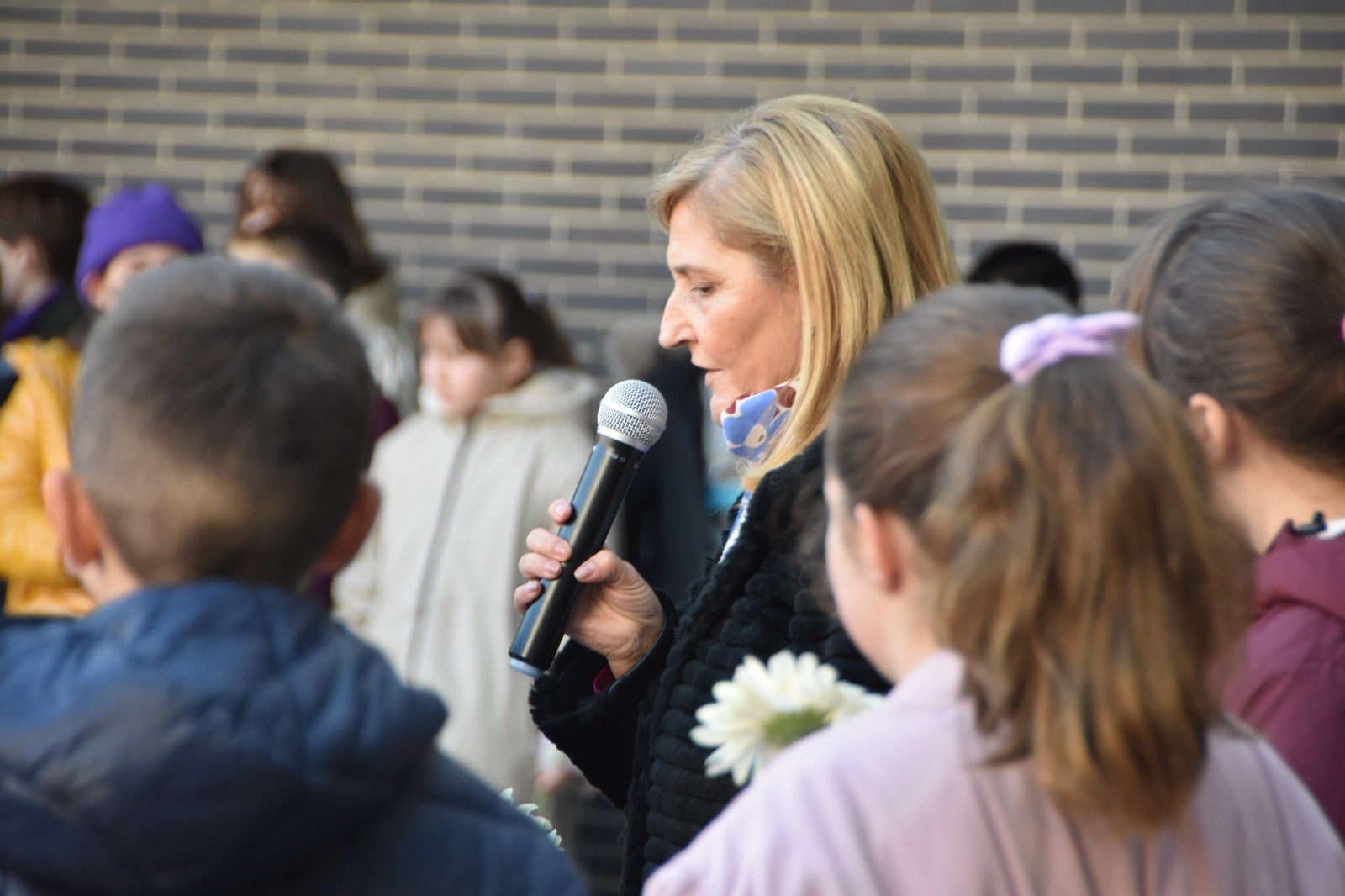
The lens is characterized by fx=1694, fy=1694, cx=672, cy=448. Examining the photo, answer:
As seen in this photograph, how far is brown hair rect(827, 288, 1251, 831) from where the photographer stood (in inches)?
56.4

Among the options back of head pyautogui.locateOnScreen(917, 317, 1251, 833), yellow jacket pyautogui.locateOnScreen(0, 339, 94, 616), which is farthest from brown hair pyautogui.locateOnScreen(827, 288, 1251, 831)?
yellow jacket pyautogui.locateOnScreen(0, 339, 94, 616)

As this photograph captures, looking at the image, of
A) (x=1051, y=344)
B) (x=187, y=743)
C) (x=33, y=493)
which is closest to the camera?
(x=187, y=743)

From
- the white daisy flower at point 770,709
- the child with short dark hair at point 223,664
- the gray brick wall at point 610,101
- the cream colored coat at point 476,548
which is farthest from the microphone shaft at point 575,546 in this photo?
the gray brick wall at point 610,101

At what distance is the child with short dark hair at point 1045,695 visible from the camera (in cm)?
143

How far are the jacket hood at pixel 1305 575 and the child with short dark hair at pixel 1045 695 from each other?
601mm

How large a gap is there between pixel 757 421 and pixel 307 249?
304 centimetres

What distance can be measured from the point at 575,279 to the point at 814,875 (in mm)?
5191

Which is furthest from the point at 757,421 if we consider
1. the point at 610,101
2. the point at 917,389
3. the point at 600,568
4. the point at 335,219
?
the point at 610,101

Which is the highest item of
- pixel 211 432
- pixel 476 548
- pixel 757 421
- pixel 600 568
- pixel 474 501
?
pixel 211 432

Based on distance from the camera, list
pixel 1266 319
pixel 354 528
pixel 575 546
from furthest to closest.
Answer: pixel 575 546, pixel 1266 319, pixel 354 528

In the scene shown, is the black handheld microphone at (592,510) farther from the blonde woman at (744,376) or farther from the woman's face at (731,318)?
the woman's face at (731,318)

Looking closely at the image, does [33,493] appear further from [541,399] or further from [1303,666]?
[1303,666]

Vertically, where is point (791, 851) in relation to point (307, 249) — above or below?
below

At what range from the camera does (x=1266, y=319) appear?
85.1 inches
